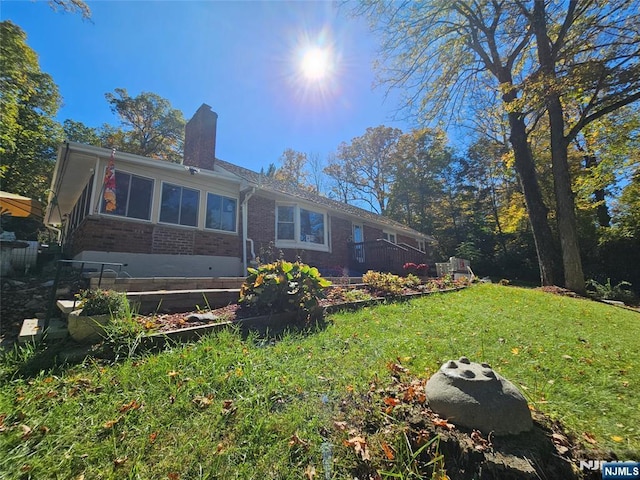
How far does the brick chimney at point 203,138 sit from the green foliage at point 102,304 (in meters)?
8.09

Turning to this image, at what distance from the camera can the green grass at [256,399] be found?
1.61m

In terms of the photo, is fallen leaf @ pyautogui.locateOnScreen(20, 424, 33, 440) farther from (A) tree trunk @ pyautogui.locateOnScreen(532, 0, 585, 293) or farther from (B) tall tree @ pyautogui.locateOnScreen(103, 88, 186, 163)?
(B) tall tree @ pyautogui.locateOnScreen(103, 88, 186, 163)

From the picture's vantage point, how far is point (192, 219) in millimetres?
8250

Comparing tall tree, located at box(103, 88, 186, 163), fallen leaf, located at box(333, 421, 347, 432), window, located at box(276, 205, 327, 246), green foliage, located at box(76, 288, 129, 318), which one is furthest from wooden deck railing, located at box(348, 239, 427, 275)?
tall tree, located at box(103, 88, 186, 163)

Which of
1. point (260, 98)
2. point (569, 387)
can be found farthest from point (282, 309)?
point (260, 98)

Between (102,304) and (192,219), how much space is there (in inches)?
210

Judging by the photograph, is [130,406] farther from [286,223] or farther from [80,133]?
[80,133]

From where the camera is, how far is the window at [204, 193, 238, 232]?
340 inches

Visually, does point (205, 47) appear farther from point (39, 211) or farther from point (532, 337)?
point (532, 337)

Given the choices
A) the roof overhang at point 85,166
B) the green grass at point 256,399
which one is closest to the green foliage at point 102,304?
the green grass at point 256,399

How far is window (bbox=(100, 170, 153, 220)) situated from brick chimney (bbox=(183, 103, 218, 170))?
10.5 ft

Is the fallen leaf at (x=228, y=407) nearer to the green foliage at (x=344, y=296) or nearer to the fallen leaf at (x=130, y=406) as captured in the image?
the fallen leaf at (x=130, y=406)

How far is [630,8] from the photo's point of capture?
7.98 meters

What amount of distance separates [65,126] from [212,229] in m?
23.8
